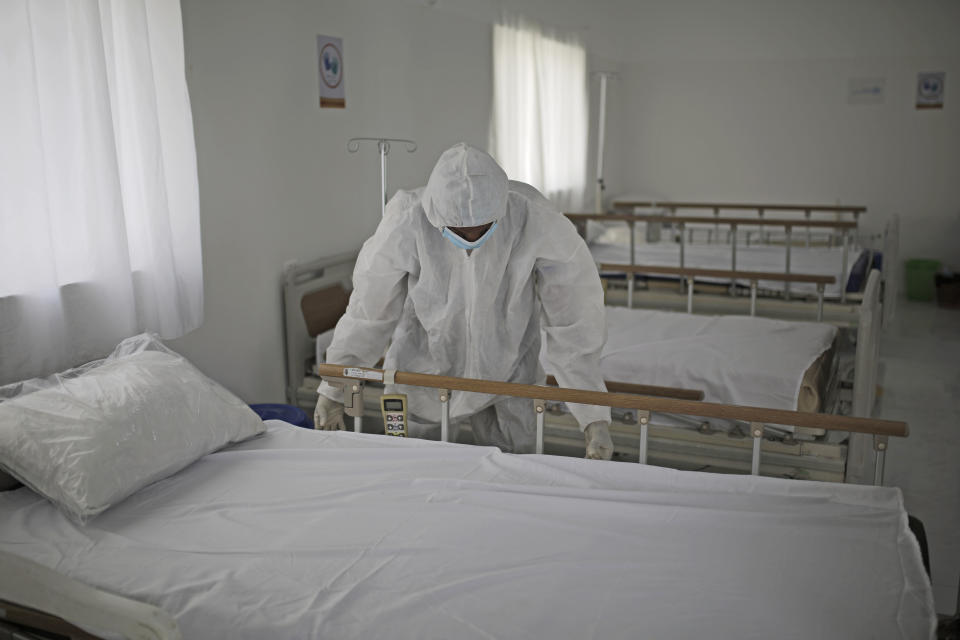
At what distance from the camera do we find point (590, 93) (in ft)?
24.2

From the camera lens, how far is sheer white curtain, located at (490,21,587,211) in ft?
18.2

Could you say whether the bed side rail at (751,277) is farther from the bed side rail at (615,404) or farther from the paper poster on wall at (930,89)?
the paper poster on wall at (930,89)

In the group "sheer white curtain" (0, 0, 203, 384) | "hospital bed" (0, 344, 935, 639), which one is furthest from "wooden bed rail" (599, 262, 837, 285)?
"sheer white curtain" (0, 0, 203, 384)

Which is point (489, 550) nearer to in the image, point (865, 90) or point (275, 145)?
point (275, 145)

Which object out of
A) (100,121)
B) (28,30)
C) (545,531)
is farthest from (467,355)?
(28,30)

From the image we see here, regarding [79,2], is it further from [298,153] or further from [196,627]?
[196,627]

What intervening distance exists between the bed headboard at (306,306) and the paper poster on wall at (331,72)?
29.0 inches

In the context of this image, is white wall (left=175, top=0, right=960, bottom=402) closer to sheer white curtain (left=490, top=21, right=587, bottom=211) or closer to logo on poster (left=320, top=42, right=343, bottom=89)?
logo on poster (left=320, top=42, right=343, bottom=89)

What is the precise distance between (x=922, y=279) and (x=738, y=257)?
2908mm

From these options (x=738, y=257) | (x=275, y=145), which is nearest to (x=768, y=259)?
(x=738, y=257)

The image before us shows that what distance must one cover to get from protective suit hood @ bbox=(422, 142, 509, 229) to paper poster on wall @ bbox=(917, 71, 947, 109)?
6665 millimetres

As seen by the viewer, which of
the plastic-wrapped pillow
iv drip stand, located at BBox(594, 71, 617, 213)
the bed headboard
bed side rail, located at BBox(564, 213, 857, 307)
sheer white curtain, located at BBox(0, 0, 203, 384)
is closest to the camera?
the plastic-wrapped pillow

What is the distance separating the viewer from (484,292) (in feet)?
7.16

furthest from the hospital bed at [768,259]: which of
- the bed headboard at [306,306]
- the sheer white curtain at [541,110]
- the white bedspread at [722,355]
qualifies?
the bed headboard at [306,306]
